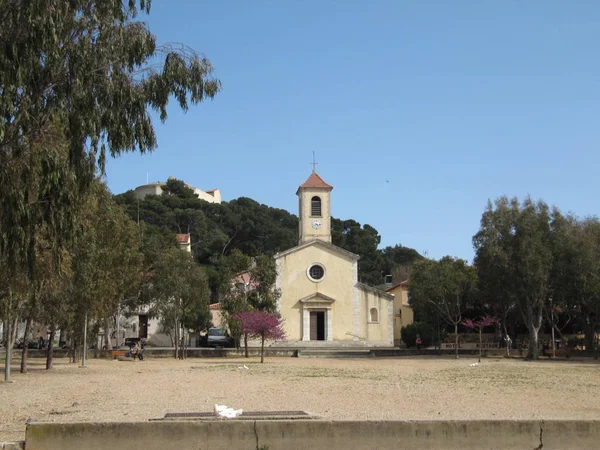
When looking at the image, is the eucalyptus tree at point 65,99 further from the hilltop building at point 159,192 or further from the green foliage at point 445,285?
the hilltop building at point 159,192

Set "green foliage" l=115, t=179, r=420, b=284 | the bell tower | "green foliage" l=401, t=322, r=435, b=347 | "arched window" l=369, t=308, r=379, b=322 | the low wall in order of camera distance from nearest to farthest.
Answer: the low wall → "green foliage" l=401, t=322, r=435, b=347 → "arched window" l=369, t=308, r=379, b=322 → the bell tower → "green foliage" l=115, t=179, r=420, b=284

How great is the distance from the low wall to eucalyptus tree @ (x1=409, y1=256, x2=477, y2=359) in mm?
36305

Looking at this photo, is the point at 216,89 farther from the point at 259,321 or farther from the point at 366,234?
the point at 366,234

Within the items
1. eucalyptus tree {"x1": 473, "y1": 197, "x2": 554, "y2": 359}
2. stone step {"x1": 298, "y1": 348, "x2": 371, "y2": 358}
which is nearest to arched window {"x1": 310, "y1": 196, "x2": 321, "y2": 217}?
stone step {"x1": 298, "y1": 348, "x2": 371, "y2": 358}

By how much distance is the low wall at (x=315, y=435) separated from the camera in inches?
381

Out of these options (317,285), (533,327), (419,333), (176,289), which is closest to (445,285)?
(533,327)

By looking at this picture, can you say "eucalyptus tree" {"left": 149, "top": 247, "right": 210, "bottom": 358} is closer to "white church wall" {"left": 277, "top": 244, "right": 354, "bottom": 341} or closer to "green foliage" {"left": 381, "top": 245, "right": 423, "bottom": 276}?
"white church wall" {"left": 277, "top": 244, "right": 354, "bottom": 341}

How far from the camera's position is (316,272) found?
55.8m

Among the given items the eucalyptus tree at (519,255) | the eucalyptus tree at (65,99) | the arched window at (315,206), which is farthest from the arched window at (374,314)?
the eucalyptus tree at (65,99)

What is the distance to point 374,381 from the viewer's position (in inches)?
906

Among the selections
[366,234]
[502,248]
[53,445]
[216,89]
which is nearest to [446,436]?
[53,445]

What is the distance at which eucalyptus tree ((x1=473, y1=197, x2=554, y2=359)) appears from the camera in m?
39.1

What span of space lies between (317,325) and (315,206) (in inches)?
373

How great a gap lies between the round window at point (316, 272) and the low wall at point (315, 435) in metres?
45.4
